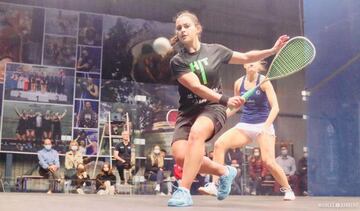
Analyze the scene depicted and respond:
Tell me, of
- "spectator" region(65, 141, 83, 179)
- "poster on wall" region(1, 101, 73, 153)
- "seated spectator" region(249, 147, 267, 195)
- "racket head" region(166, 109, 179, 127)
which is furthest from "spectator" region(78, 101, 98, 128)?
"seated spectator" region(249, 147, 267, 195)

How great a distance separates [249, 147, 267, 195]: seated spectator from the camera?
700 centimetres

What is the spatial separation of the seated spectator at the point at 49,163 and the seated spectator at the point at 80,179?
0.23 m

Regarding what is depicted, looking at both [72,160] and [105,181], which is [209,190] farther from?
[72,160]

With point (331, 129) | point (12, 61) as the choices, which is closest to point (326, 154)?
point (331, 129)

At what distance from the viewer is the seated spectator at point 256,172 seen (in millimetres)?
7002

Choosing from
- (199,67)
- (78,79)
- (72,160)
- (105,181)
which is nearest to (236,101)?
(199,67)

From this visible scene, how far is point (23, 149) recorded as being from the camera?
686cm

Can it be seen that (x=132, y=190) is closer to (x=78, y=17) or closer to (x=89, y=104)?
(x=89, y=104)

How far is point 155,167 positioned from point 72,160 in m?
1.13

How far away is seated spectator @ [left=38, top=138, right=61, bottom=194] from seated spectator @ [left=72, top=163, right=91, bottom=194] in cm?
23

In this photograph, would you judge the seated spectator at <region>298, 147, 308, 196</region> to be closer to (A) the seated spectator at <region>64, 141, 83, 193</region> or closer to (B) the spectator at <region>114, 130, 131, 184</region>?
(B) the spectator at <region>114, 130, 131, 184</region>

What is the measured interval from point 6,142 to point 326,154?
4.08 metres

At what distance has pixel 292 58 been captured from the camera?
2826 millimetres

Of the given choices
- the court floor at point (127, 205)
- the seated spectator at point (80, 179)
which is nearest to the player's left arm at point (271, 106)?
the court floor at point (127, 205)
